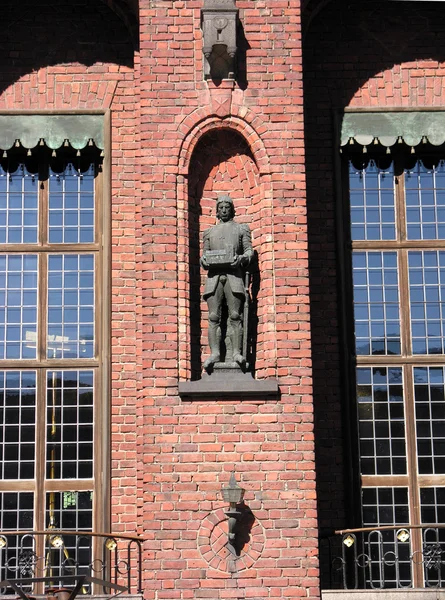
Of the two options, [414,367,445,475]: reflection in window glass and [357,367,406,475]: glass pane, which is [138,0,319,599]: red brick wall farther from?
[414,367,445,475]: reflection in window glass

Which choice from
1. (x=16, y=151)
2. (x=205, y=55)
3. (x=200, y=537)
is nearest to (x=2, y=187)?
(x=16, y=151)

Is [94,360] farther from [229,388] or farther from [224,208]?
[224,208]

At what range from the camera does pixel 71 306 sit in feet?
42.8

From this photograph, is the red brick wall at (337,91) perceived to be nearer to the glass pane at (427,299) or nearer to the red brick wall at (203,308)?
the red brick wall at (203,308)

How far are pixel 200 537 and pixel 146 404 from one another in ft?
4.45

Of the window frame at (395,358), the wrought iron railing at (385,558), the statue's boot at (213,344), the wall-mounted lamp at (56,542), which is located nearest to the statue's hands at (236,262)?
the statue's boot at (213,344)

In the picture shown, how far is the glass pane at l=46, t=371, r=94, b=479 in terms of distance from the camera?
41.4 ft

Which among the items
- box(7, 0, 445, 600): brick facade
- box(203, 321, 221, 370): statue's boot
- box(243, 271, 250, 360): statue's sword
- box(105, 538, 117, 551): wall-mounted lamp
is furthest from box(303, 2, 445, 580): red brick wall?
box(105, 538, 117, 551): wall-mounted lamp

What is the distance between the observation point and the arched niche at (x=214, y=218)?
1219 cm

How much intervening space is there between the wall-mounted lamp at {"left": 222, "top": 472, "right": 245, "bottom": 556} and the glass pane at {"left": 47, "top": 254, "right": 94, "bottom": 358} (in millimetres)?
2409

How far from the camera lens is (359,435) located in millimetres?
12789

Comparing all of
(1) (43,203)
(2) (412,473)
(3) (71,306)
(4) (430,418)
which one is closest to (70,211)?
(1) (43,203)

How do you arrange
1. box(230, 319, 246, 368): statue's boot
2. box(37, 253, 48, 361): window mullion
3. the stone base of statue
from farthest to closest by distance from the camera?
box(37, 253, 48, 361): window mullion → box(230, 319, 246, 368): statue's boot → the stone base of statue

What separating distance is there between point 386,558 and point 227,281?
3.22 meters
